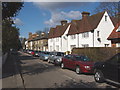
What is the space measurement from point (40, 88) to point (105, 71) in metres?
3.56

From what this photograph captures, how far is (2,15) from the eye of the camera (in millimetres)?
9984

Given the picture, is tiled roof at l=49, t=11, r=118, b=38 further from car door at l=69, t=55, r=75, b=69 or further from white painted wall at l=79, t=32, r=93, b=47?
car door at l=69, t=55, r=75, b=69

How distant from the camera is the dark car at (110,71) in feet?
26.9

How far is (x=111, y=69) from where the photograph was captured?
8570 millimetres

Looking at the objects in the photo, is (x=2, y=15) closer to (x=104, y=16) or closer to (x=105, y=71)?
(x=105, y=71)

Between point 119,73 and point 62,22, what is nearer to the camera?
point 119,73

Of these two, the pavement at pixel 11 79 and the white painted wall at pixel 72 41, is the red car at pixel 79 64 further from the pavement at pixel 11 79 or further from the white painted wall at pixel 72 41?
the white painted wall at pixel 72 41

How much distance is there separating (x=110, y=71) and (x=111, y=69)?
0.13m

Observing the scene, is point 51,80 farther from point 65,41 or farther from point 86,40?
point 65,41

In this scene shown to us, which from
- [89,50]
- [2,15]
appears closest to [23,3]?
[2,15]

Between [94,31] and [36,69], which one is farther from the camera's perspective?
[94,31]

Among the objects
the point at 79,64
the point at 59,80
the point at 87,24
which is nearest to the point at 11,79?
the point at 59,80

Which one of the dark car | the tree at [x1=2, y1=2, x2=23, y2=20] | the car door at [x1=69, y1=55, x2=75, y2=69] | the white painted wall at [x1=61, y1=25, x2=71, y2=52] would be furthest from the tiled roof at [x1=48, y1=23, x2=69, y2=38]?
the dark car

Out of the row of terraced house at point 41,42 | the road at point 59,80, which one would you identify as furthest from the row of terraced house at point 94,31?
the row of terraced house at point 41,42
